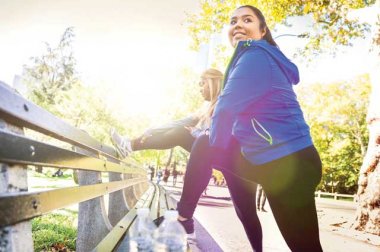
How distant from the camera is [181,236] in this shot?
248 centimetres

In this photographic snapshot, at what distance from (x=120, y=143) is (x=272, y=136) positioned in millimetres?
2139

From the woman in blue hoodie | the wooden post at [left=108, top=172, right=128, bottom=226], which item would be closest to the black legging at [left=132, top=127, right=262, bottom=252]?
the woman in blue hoodie

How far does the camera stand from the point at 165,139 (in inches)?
156

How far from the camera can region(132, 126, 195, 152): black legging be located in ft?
12.9

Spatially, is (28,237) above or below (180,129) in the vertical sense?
below

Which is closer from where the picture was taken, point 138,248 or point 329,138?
point 138,248

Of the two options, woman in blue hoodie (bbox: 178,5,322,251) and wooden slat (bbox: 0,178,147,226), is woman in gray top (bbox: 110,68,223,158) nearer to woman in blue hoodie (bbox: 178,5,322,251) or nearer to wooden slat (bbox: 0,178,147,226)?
woman in blue hoodie (bbox: 178,5,322,251)

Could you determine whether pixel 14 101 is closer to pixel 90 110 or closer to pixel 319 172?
pixel 319 172

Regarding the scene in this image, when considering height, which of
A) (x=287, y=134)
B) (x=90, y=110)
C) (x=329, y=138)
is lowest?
(x=287, y=134)

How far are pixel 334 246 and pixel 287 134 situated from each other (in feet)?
17.7

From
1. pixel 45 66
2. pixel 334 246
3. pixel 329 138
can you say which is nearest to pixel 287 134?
Result: pixel 334 246

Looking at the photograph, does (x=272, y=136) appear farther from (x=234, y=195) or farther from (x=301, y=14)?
(x=301, y=14)

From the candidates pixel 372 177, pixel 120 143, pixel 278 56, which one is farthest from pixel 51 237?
pixel 372 177

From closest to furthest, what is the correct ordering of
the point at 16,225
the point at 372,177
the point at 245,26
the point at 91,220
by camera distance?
the point at 16,225 < the point at 245,26 < the point at 91,220 < the point at 372,177
